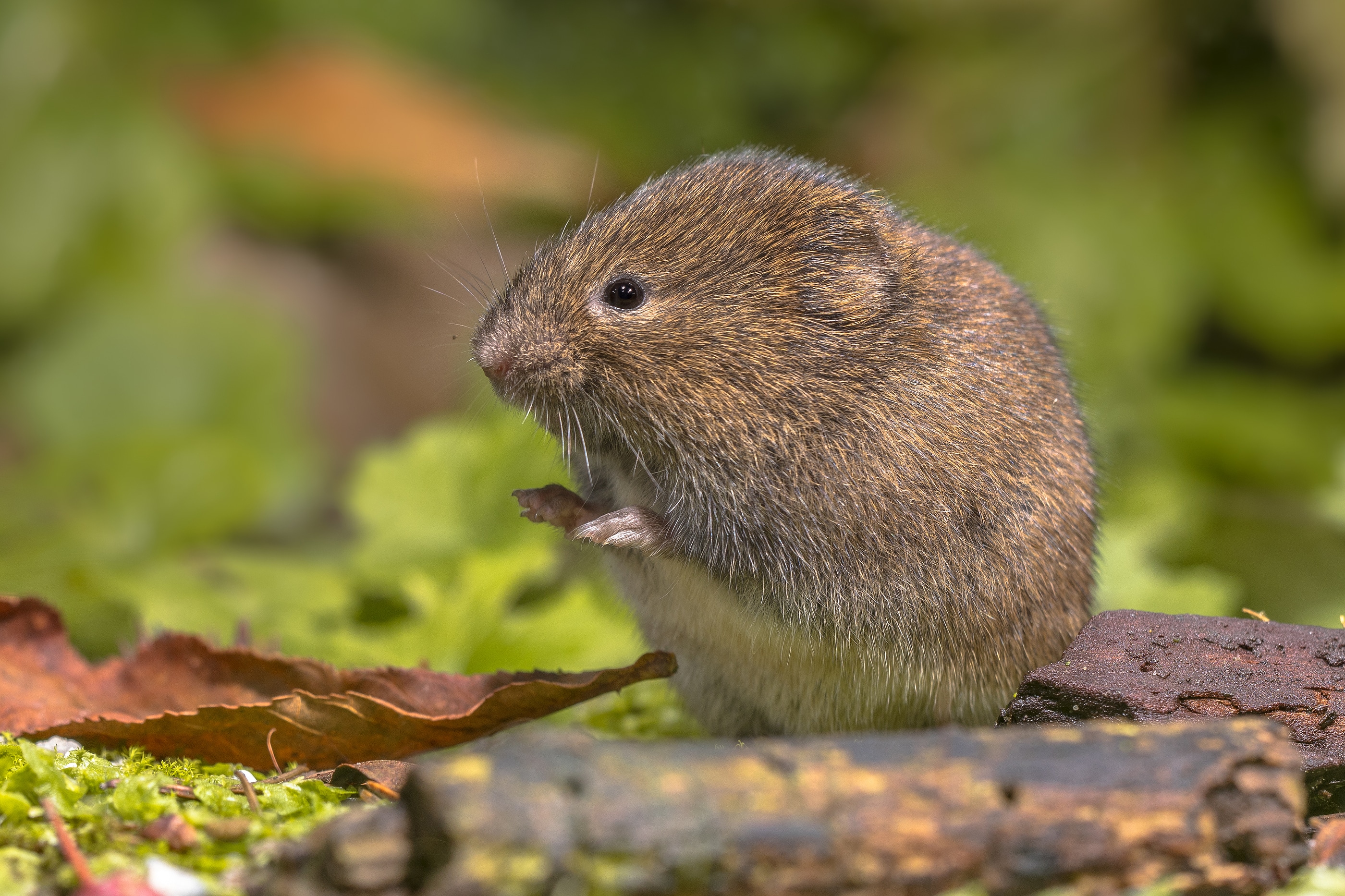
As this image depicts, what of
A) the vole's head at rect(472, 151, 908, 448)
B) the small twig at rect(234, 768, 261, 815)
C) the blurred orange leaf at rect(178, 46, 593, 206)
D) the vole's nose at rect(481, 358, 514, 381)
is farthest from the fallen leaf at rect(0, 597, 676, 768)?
the blurred orange leaf at rect(178, 46, 593, 206)

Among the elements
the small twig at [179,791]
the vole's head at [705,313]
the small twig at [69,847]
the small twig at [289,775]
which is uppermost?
the vole's head at [705,313]

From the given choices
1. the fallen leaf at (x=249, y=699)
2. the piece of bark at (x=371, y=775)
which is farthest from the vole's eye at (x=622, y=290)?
the piece of bark at (x=371, y=775)

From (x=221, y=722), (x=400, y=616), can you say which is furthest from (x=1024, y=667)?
(x=400, y=616)

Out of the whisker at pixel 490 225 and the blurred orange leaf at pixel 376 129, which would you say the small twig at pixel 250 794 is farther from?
the blurred orange leaf at pixel 376 129

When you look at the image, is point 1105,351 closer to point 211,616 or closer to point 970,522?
point 970,522

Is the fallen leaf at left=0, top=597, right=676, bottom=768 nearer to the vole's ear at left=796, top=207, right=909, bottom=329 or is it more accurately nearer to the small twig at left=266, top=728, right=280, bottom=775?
the small twig at left=266, top=728, right=280, bottom=775

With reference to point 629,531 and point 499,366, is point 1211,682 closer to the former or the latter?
point 629,531
